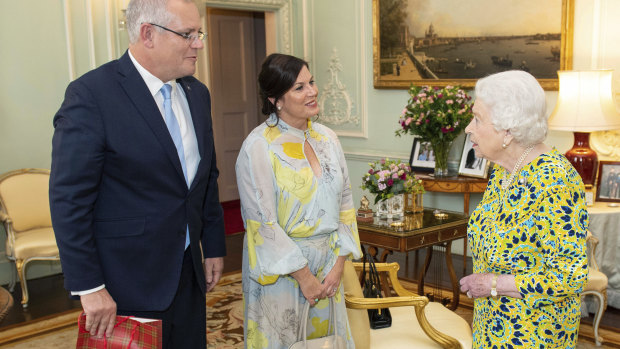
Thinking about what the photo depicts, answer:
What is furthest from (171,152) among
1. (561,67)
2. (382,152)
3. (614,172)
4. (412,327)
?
(382,152)

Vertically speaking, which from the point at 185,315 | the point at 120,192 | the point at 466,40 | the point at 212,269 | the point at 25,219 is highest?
the point at 466,40

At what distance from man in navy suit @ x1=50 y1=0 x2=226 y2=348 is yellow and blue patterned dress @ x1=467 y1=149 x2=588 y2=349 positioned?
1017mm

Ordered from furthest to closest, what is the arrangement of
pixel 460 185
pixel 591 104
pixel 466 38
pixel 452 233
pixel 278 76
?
pixel 466 38 < pixel 460 185 < pixel 591 104 < pixel 452 233 < pixel 278 76

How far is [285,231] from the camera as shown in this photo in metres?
2.49

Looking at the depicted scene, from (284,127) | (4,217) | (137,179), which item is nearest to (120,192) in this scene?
(137,179)

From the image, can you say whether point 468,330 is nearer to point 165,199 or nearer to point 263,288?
point 263,288

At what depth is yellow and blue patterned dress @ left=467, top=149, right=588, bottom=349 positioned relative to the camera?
1.79 metres

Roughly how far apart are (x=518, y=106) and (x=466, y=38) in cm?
Result: 414

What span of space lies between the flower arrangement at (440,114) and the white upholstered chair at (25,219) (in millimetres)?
3239

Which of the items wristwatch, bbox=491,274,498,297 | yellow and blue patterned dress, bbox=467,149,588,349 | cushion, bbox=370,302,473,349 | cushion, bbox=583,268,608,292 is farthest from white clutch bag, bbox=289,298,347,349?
cushion, bbox=583,268,608,292

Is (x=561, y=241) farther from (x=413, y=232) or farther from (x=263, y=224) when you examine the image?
(x=413, y=232)

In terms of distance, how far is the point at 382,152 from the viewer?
667 centimetres

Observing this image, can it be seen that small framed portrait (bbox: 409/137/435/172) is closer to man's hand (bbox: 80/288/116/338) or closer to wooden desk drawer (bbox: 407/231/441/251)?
wooden desk drawer (bbox: 407/231/441/251)

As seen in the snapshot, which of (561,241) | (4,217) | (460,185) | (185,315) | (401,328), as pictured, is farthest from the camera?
(460,185)
